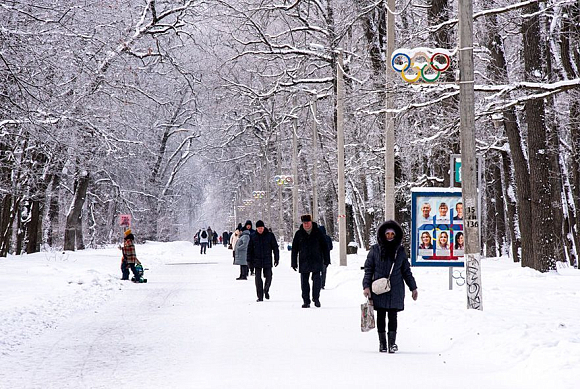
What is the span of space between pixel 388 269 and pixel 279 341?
211 centimetres

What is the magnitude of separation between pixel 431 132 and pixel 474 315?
12670 mm

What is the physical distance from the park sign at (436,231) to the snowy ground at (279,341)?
0.96 metres

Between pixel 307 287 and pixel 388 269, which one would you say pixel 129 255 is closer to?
pixel 307 287

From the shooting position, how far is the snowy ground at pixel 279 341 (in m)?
9.38

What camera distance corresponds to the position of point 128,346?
12.2 m

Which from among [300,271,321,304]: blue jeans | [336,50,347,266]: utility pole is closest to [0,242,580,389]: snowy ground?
[300,271,321,304]: blue jeans

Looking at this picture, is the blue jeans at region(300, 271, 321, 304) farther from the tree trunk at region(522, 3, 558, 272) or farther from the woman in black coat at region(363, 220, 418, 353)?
the tree trunk at region(522, 3, 558, 272)

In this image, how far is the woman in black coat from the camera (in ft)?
37.3

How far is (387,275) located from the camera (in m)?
11.5

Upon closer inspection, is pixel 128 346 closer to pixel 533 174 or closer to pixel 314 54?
pixel 533 174

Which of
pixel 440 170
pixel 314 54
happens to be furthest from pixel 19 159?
Answer: pixel 440 170

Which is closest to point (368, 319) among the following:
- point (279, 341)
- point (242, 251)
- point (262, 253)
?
point (279, 341)

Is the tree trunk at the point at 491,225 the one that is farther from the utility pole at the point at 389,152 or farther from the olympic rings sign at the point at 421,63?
the olympic rings sign at the point at 421,63

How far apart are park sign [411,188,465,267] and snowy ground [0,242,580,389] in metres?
0.96
